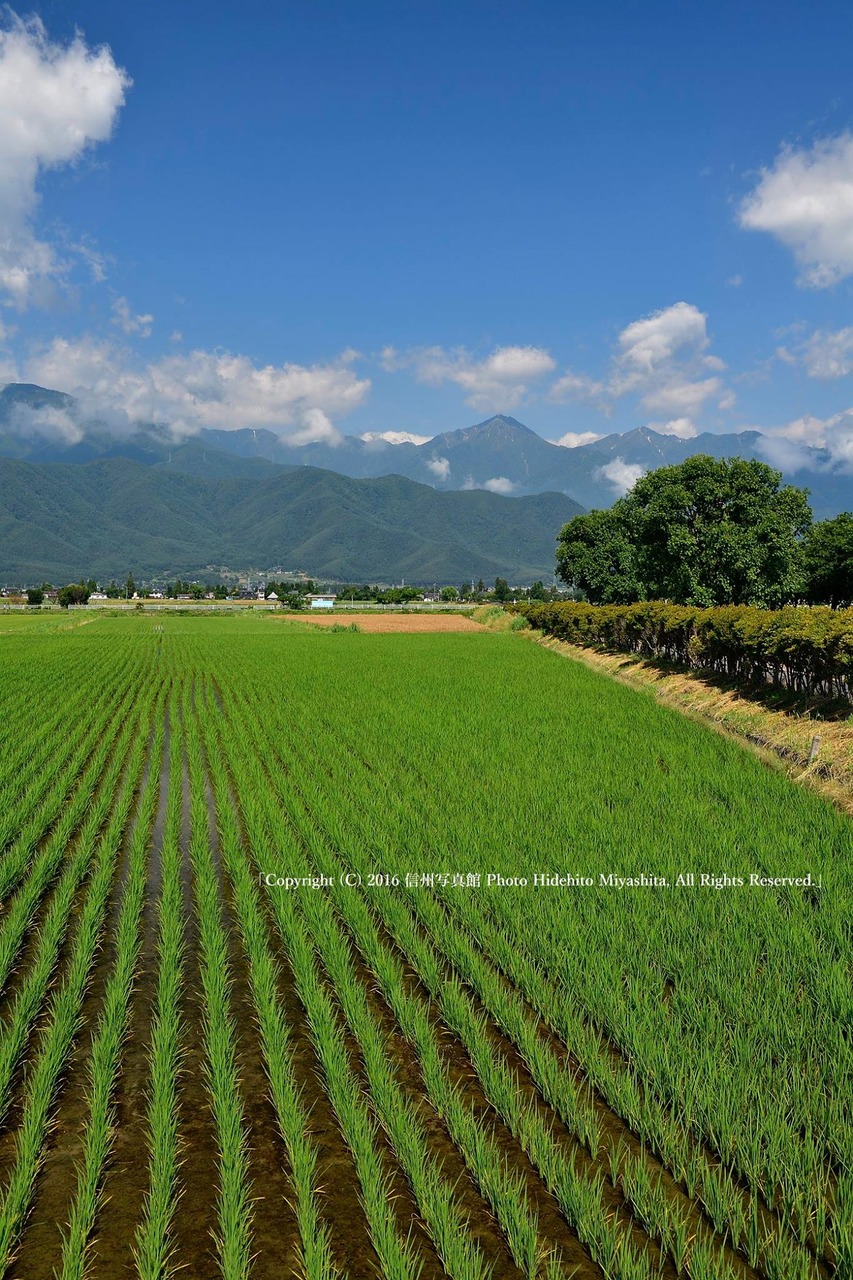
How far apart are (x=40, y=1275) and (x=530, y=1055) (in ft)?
7.90

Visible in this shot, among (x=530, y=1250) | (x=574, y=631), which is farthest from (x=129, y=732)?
(x=574, y=631)

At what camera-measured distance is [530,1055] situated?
4.30 m


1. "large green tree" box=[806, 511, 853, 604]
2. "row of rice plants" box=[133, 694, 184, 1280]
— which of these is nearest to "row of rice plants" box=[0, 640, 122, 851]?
"row of rice plants" box=[133, 694, 184, 1280]

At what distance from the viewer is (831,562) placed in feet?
162

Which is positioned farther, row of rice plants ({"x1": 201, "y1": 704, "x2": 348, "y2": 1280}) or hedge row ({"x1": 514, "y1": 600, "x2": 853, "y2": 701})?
hedge row ({"x1": 514, "y1": 600, "x2": 853, "y2": 701})

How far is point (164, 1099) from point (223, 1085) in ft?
0.94

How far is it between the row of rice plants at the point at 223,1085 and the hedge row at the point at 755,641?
11560 mm

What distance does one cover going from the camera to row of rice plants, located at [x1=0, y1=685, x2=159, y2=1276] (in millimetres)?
3301

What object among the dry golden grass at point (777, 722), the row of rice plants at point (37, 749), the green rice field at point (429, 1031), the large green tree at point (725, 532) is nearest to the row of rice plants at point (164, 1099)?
the green rice field at point (429, 1031)

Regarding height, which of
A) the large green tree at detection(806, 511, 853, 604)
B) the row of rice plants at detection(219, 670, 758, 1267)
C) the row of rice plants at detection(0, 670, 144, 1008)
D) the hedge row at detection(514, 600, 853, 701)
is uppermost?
the large green tree at detection(806, 511, 853, 604)

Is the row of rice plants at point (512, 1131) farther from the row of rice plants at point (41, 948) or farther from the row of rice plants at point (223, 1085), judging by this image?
the row of rice plants at point (41, 948)

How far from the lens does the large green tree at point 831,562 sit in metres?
48.4

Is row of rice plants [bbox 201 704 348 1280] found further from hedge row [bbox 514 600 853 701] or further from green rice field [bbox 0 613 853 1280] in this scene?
hedge row [bbox 514 600 853 701]

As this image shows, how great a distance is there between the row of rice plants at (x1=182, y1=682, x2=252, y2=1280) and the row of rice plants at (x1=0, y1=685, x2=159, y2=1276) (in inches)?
30.1
